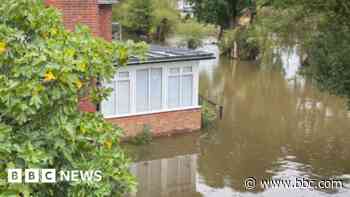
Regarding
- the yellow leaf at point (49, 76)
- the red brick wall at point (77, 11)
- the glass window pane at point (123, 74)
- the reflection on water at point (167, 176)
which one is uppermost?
the red brick wall at point (77, 11)

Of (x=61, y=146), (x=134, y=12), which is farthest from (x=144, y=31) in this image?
(x=61, y=146)

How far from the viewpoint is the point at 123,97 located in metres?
15.9

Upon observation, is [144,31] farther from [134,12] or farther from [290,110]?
[290,110]

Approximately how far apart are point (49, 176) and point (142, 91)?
11.9m

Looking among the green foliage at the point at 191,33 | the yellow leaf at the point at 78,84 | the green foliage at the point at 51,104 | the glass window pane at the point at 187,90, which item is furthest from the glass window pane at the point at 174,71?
the green foliage at the point at 191,33

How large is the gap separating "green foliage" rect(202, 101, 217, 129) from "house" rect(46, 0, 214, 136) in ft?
1.58

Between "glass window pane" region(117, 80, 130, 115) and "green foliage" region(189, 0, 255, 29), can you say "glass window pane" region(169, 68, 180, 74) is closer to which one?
"glass window pane" region(117, 80, 130, 115)

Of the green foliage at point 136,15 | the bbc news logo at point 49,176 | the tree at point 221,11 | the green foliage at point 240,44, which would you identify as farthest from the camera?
the green foliage at point 136,15

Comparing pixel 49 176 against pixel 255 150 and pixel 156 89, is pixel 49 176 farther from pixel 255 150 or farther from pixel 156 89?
pixel 156 89

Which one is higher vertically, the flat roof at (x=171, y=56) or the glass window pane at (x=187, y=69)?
the flat roof at (x=171, y=56)

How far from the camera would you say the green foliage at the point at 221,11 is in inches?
1499

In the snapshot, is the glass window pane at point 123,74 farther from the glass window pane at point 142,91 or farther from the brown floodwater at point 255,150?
the brown floodwater at point 255,150

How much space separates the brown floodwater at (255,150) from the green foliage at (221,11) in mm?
15779

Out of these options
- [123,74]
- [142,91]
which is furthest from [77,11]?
[142,91]
